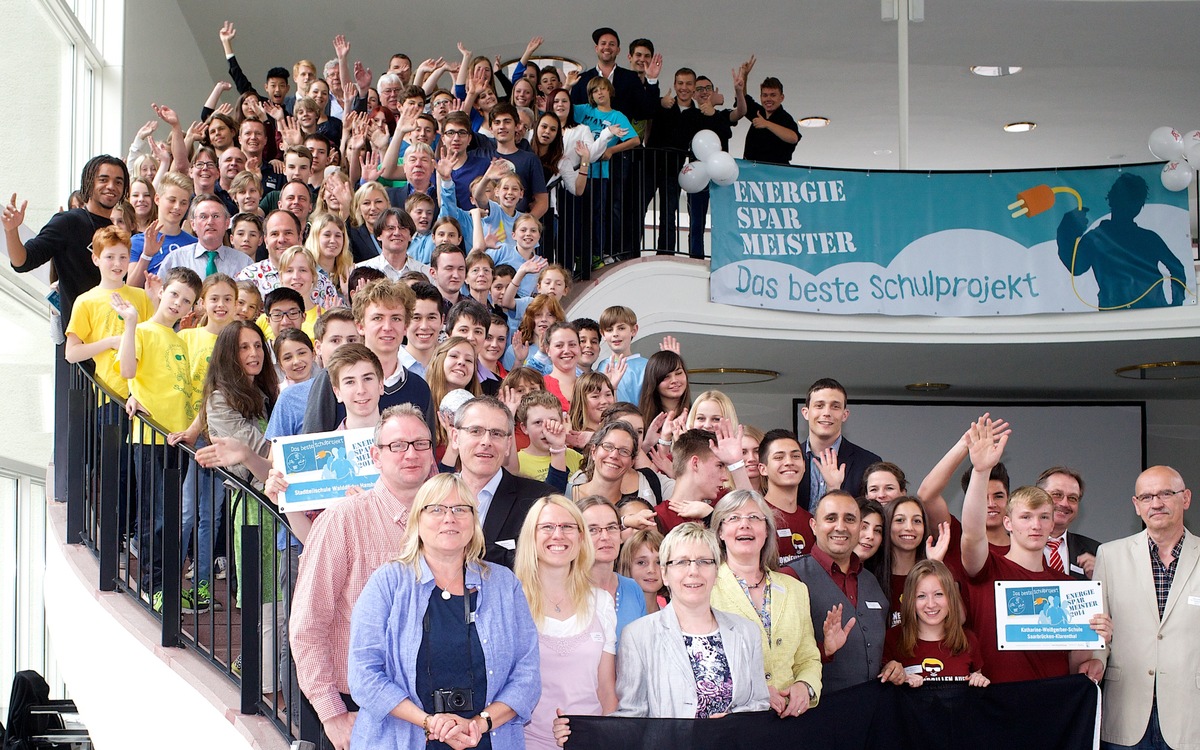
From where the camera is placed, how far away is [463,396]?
473cm

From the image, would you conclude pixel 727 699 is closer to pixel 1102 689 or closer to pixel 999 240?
pixel 1102 689

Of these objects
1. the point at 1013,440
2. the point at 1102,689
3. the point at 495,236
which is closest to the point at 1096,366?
the point at 1013,440

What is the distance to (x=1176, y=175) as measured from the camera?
10406 millimetres

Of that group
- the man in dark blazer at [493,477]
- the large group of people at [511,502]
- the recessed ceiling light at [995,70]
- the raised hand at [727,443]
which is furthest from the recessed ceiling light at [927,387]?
the man in dark blazer at [493,477]

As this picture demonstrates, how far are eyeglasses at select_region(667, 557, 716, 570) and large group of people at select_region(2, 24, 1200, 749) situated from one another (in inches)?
0.7

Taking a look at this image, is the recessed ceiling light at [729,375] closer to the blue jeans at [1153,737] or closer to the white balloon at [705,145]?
the white balloon at [705,145]

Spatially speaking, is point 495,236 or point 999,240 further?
point 999,240

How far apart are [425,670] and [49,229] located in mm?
3647

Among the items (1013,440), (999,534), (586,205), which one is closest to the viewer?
(999,534)

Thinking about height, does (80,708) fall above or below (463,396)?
below

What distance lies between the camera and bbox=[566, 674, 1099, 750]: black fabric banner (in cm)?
376

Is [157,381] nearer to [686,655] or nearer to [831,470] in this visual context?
[686,655]

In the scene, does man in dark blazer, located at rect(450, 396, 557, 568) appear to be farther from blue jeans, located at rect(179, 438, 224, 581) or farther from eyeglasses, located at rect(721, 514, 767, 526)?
blue jeans, located at rect(179, 438, 224, 581)

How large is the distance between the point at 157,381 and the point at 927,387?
9971 millimetres
